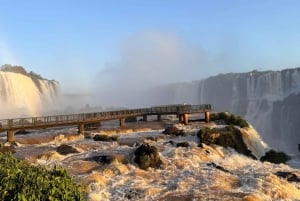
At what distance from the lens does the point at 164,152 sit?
39438 mm

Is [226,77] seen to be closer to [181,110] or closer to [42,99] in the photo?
[42,99]

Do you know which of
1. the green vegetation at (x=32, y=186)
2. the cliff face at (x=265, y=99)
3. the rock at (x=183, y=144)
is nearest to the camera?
the green vegetation at (x=32, y=186)

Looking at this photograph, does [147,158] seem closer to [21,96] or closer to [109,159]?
[109,159]

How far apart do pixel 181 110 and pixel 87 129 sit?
13017mm

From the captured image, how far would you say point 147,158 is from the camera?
117 feet

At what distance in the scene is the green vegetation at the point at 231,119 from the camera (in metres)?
59.8

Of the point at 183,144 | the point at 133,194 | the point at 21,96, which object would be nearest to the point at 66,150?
the point at 183,144

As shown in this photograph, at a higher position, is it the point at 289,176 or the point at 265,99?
the point at 265,99

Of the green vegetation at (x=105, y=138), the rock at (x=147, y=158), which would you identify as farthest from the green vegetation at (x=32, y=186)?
the green vegetation at (x=105, y=138)

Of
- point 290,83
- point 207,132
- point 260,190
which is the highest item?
point 290,83

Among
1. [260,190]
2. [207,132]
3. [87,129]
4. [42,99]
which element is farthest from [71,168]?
[42,99]

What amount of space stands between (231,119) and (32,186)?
4760 centimetres

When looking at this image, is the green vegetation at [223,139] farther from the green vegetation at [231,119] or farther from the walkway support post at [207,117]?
the walkway support post at [207,117]

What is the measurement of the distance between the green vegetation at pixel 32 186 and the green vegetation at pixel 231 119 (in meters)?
43.5
